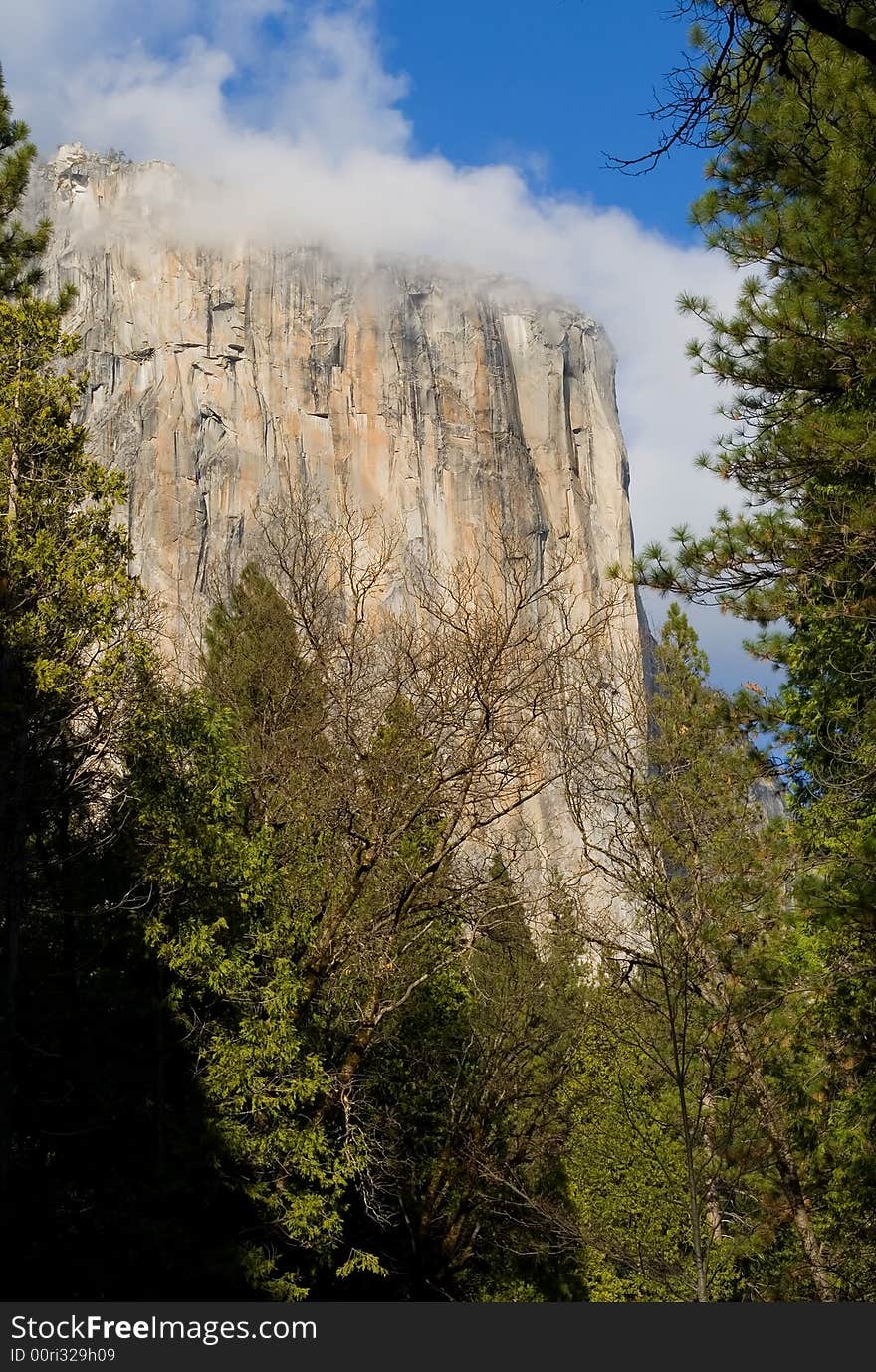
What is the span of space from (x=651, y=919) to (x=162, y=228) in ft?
205

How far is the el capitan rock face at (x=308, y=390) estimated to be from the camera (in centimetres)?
5975

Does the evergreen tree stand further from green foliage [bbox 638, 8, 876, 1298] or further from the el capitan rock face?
the el capitan rock face

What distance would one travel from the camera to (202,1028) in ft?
32.6

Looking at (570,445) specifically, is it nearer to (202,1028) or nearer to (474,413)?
(474,413)

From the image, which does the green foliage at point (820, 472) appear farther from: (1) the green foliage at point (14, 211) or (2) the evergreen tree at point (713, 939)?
(1) the green foliage at point (14, 211)

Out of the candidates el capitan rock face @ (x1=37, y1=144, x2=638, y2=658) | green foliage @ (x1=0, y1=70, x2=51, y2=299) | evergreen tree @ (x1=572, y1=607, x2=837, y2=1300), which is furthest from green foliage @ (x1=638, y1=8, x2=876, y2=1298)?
el capitan rock face @ (x1=37, y1=144, x2=638, y2=658)

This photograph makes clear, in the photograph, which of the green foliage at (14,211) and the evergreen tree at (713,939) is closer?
the evergreen tree at (713,939)

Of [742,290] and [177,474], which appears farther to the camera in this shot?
[177,474]

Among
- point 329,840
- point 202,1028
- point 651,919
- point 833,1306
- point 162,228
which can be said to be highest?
point 162,228

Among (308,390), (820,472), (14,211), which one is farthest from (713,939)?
(308,390)

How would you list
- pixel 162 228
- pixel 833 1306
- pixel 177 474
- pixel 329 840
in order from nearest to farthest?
pixel 833 1306, pixel 329 840, pixel 177 474, pixel 162 228

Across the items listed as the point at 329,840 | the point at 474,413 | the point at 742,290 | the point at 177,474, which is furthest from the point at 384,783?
the point at 474,413

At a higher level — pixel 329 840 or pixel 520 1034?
pixel 329 840

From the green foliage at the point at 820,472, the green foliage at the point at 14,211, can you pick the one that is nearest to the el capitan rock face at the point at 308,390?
the green foliage at the point at 14,211
